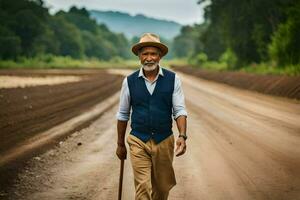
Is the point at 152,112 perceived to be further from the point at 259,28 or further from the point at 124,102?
the point at 259,28

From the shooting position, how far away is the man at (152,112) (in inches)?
194

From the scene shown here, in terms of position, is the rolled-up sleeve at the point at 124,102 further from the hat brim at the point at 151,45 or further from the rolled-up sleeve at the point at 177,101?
the rolled-up sleeve at the point at 177,101

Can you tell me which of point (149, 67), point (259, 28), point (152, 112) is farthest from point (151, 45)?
point (259, 28)

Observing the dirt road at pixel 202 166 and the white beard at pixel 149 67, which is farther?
the dirt road at pixel 202 166

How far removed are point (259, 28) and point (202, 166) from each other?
39.9m

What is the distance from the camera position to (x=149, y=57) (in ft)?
16.3

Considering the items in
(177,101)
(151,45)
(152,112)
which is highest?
(151,45)

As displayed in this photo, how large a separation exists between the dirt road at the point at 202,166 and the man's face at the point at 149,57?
2.45 metres

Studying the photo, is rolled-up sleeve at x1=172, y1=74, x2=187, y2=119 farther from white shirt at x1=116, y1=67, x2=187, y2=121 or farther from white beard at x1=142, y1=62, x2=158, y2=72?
white beard at x1=142, y1=62, x2=158, y2=72

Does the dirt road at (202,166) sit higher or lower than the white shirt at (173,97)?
lower

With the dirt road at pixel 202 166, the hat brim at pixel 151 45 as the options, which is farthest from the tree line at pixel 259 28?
the hat brim at pixel 151 45

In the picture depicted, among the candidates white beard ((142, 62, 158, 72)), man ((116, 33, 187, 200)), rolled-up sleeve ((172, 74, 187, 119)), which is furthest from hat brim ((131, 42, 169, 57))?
rolled-up sleeve ((172, 74, 187, 119))

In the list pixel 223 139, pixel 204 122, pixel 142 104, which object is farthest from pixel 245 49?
pixel 142 104

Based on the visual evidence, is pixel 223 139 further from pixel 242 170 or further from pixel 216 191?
pixel 216 191
